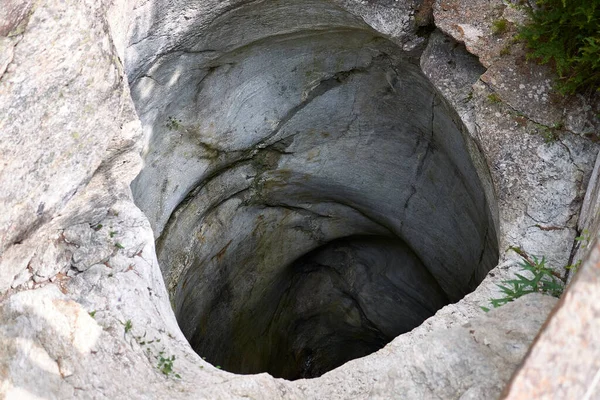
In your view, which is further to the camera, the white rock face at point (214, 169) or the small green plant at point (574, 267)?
the small green plant at point (574, 267)

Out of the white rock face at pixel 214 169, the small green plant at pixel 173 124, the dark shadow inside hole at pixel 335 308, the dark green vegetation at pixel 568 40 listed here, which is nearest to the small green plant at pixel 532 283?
the white rock face at pixel 214 169

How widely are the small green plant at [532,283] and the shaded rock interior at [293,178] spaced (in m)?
0.91

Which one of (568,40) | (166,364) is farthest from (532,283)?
(166,364)

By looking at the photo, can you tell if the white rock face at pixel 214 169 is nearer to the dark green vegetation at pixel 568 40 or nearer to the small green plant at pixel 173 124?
the small green plant at pixel 173 124

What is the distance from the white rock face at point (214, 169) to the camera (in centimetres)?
275

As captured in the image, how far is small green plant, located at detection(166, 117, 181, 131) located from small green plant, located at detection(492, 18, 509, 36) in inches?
91.7

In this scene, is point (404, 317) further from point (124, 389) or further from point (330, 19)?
point (124, 389)

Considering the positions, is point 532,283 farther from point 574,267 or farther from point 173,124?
point 173,124

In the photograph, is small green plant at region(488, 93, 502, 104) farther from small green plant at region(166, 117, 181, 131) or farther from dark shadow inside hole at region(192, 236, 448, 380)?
dark shadow inside hole at region(192, 236, 448, 380)

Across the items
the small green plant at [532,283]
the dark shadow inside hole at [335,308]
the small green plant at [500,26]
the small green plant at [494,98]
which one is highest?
the small green plant at [500,26]

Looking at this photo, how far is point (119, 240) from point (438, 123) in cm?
255

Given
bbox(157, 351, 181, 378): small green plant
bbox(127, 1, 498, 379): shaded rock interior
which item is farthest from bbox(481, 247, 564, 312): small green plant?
bbox(157, 351, 181, 378): small green plant

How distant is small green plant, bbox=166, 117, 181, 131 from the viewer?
4645 mm

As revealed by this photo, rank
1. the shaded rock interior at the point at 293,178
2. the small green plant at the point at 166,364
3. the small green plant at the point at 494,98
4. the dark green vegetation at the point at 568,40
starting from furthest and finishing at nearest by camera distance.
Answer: the shaded rock interior at the point at 293,178 → the small green plant at the point at 494,98 → the dark green vegetation at the point at 568,40 → the small green plant at the point at 166,364
